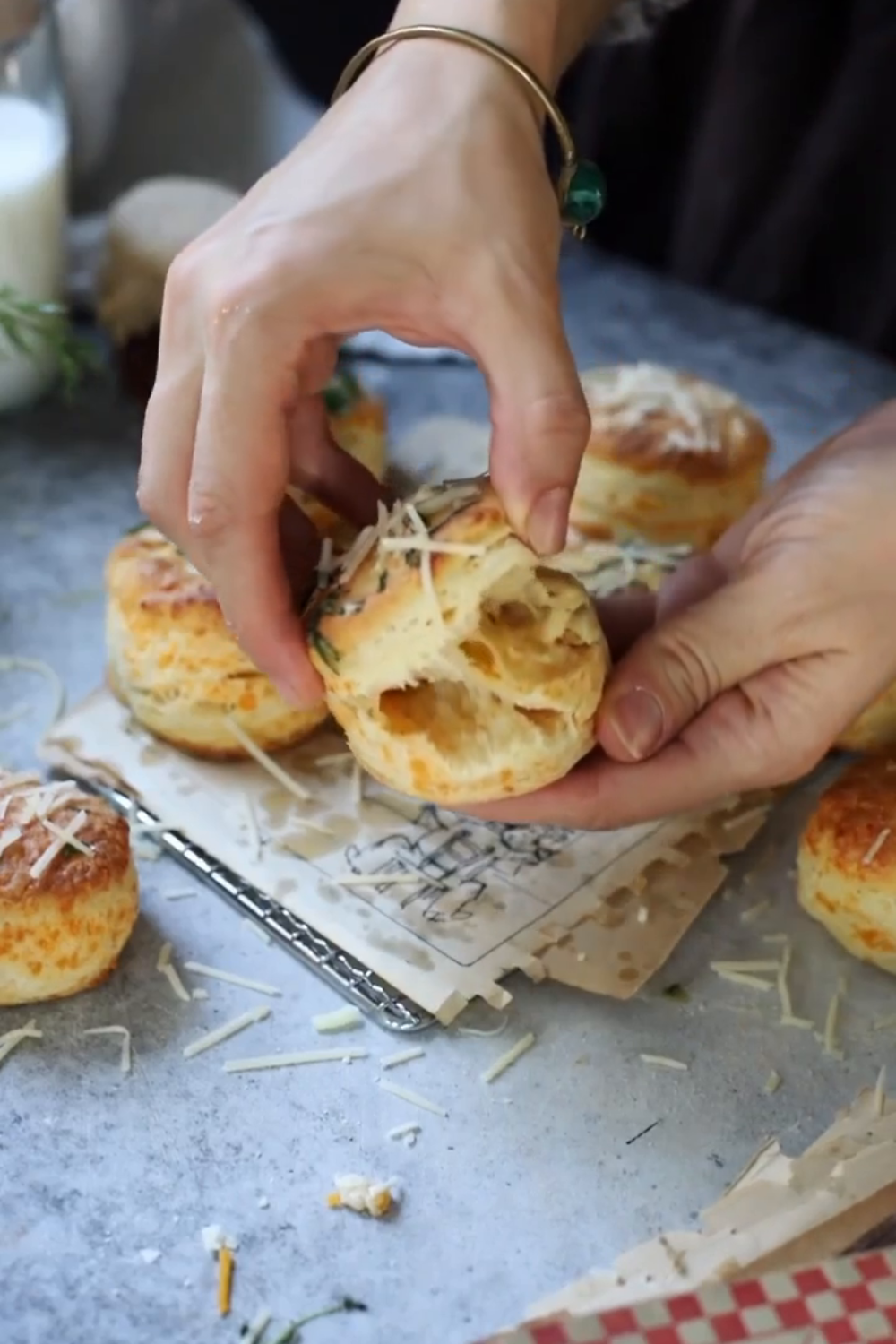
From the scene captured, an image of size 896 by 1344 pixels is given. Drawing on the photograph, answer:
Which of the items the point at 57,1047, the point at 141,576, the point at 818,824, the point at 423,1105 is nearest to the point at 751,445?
the point at 818,824

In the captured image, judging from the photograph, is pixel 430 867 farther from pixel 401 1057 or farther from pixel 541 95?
pixel 541 95

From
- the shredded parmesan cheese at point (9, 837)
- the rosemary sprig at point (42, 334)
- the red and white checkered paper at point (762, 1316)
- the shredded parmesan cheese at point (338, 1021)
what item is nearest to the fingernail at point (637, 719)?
the shredded parmesan cheese at point (338, 1021)

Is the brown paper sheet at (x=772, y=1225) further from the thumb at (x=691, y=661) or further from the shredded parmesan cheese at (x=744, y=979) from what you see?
the thumb at (x=691, y=661)

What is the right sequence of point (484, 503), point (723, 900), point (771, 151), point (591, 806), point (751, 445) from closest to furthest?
1. point (484, 503)
2. point (591, 806)
3. point (723, 900)
4. point (751, 445)
5. point (771, 151)

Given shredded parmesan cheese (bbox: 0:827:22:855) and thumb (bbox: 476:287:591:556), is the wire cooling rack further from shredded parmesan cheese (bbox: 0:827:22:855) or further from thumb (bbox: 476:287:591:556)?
thumb (bbox: 476:287:591:556)

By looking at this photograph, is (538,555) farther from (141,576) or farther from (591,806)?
(141,576)

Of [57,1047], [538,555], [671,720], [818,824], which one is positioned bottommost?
[57,1047]
